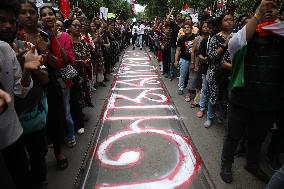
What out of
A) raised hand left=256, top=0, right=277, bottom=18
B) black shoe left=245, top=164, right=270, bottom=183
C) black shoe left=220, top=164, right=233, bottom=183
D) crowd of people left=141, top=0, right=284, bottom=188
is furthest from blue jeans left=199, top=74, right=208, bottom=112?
raised hand left=256, top=0, right=277, bottom=18

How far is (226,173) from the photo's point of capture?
12.3ft

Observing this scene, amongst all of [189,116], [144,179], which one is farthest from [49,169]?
[189,116]

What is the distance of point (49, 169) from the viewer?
13.4ft

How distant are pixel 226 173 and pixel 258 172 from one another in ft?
1.35

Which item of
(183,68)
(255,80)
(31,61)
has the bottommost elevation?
(183,68)

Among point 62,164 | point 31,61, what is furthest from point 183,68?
point 31,61

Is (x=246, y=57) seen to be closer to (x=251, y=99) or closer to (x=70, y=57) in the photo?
Answer: (x=251, y=99)

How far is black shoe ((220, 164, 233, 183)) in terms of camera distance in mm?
3697

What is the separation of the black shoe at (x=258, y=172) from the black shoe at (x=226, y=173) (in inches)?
12.8

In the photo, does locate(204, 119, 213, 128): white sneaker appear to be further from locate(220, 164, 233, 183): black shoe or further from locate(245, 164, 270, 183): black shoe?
locate(220, 164, 233, 183): black shoe

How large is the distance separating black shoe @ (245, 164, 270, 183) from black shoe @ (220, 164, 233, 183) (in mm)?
324

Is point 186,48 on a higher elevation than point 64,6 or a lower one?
lower

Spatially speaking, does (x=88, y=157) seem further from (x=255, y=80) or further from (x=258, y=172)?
(x=255, y=80)

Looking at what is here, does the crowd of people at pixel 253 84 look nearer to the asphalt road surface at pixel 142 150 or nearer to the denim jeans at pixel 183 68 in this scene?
the asphalt road surface at pixel 142 150
